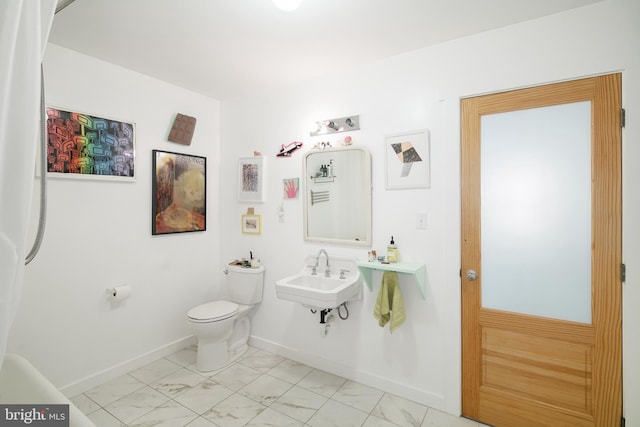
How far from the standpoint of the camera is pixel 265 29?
1987 millimetres

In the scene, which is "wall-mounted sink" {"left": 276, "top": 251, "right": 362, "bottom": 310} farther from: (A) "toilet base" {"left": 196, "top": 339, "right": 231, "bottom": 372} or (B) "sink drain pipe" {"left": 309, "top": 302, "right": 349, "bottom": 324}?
(A) "toilet base" {"left": 196, "top": 339, "right": 231, "bottom": 372}

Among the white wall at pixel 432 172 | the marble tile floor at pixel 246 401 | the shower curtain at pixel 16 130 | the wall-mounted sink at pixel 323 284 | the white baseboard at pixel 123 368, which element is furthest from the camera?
the white baseboard at pixel 123 368

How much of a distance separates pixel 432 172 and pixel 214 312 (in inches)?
80.8

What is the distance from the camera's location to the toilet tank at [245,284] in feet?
9.68

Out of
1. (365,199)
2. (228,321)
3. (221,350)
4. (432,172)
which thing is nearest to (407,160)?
(432,172)

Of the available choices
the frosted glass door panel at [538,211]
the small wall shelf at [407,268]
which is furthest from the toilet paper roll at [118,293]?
the frosted glass door panel at [538,211]

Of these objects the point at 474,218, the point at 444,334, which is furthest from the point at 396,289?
the point at 474,218

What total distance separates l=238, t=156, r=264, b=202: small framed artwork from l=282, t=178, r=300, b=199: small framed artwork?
0.26 metres

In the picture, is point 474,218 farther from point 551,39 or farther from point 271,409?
point 271,409

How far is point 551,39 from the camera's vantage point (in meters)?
1.81

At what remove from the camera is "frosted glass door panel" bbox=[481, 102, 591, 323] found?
1.77 m

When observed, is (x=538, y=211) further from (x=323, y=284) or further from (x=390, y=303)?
(x=323, y=284)

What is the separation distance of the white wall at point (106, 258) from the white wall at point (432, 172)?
28.4 inches

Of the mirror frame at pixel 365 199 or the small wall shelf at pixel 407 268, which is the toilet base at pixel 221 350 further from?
the small wall shelf at pixel 407 268
